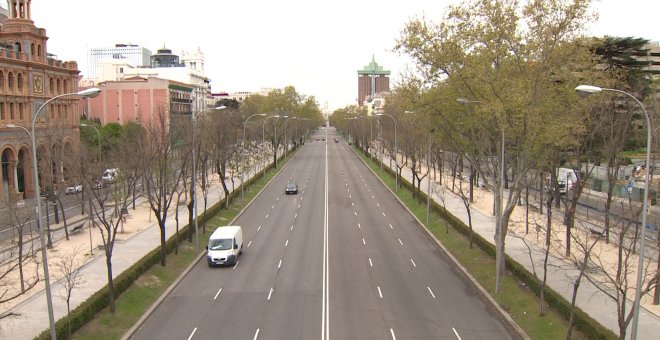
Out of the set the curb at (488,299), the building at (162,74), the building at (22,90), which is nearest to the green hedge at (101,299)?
the curb at (488,299)

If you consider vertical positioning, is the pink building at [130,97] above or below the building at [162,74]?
below

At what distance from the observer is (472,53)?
83.1 feet

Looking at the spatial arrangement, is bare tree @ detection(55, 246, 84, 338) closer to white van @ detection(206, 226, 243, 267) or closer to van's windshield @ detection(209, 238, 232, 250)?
white van @ detection(206, 226, 243, 267)

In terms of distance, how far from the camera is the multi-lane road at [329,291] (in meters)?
20.7

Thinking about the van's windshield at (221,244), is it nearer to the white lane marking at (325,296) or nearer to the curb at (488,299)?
the white lane marking at (325,296)

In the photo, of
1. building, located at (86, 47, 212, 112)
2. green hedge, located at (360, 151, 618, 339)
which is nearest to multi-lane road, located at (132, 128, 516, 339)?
green hedge, located at (360, 151, 618, 339)

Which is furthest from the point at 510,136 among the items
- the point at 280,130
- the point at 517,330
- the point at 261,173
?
the point at 280,130

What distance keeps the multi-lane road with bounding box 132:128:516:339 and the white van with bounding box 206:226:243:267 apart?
496 mm

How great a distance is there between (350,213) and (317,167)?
42.2 m

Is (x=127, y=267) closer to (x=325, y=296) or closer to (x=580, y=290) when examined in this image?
(x=325, y=296)

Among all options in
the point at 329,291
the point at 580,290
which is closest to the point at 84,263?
the point at 329,291

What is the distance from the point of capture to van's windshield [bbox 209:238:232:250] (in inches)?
1196

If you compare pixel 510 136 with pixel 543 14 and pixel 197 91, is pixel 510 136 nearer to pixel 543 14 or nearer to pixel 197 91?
pixel 543 14

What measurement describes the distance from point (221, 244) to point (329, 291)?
8110mm
